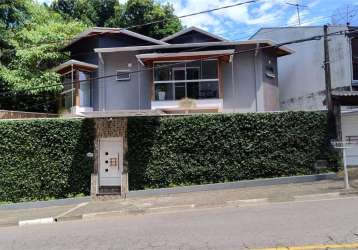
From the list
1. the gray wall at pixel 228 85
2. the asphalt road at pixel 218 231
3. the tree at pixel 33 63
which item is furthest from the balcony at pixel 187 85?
the asphalt road at pixel 218 231

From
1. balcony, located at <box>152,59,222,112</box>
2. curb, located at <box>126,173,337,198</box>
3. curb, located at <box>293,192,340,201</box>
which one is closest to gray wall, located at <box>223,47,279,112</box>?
balcony, located at <box>152,59,222,112</box>

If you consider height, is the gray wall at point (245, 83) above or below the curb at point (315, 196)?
above

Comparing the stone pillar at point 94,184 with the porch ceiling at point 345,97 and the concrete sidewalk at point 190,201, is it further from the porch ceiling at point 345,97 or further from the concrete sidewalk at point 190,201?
the porch ceiling at point 345,97

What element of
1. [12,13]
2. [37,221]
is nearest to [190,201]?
[37,221]

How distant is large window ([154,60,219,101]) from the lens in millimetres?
26875

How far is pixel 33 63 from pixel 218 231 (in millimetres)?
24633

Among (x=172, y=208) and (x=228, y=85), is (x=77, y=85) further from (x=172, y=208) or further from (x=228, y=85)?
(x=172, y=208)

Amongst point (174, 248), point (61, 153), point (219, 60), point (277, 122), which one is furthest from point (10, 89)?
point (174, 248)

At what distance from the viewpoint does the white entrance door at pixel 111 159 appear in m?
21.8

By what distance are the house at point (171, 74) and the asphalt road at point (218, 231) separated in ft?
44.9

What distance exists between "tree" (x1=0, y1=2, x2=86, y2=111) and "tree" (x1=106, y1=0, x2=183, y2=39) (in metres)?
7.70

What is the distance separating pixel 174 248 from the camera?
8648 mm

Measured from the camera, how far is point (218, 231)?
1018cm

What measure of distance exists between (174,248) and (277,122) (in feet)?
45.3
